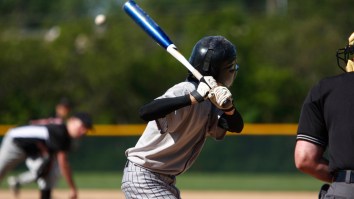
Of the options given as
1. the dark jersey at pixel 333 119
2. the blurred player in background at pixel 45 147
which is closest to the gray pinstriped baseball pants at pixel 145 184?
the dark jersey at pixel 333 119

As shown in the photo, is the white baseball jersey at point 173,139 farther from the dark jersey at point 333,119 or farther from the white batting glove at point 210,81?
the dark jersey at point 333,119

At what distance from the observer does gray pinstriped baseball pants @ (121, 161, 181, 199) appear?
493 centimetres

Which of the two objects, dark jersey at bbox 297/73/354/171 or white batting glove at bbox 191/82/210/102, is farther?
white batting glove at bbox 191/82/210/102

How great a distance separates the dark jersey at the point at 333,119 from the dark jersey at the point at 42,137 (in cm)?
613

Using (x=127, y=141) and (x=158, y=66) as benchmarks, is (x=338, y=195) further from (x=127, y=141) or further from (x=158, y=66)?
(x=158, y=66)

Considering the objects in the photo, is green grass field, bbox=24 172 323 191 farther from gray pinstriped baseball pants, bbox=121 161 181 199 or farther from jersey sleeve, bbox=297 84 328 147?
jersey sleeve, bbox=297 84 328 147

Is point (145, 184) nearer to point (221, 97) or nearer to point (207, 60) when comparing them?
point (221, 97)

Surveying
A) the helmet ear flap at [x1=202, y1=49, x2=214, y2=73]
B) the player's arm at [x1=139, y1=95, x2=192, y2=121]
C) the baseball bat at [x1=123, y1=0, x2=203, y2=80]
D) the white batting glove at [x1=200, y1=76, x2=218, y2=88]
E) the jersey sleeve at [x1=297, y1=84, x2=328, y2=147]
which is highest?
the baseball bat at [x1=123, y1=0, x2=203, y2=80]

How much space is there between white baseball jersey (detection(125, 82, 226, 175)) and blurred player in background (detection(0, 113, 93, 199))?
15.8 ft

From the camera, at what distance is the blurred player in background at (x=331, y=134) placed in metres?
4.01

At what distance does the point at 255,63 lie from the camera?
32.6 metres

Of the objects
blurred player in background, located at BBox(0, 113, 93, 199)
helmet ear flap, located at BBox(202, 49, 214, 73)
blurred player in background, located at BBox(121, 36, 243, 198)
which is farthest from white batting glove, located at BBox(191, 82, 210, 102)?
blurred player in background, located at BBox(0, 113, 93, 199)

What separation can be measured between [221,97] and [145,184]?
2.33ft

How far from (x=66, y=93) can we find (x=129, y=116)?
8.57 feet
